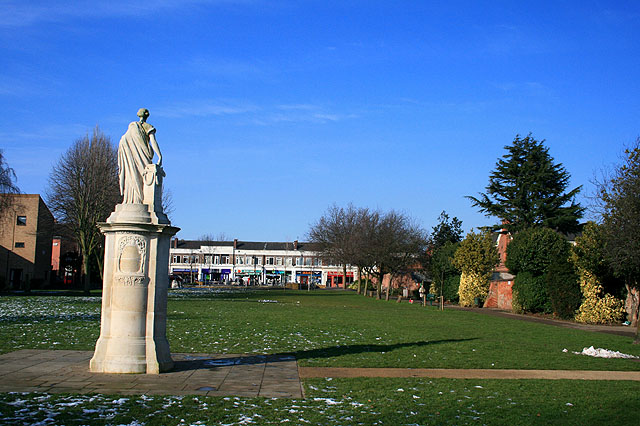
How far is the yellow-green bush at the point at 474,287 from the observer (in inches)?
1619

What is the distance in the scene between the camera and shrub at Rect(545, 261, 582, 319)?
28031 mm

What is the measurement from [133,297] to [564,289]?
23.6 m

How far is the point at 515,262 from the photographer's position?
33.1m

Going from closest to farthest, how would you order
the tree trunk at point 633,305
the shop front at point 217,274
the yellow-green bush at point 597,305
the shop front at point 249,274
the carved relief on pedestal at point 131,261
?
the carved relief on pedestal at point 131,261, the tree trunk at point 633,305, the yellow-green bush at point 597,305, the shop front at point 249,274, the shop front at point 217,274

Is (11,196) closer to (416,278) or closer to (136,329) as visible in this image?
(136,329)

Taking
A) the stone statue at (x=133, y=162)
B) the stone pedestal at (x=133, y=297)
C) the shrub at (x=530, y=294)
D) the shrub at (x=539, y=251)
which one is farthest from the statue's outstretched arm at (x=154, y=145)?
the shrub at (x=530, y=294)

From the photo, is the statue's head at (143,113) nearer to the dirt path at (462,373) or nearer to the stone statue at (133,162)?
the stone statue at (133,162)

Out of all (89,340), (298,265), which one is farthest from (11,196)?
(298,265)

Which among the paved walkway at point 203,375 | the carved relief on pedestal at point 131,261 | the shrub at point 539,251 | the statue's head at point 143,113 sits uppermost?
the statue's head at point 143,113

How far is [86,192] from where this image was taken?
42.6 metres

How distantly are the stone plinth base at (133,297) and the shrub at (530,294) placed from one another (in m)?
25.5

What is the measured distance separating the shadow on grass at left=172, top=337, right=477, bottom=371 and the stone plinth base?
0.84 metres

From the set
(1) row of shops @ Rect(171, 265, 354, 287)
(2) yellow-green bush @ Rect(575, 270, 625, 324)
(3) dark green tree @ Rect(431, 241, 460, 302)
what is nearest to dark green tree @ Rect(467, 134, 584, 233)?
(3) dark green tree @ Rect(431, 241, 460, 302)

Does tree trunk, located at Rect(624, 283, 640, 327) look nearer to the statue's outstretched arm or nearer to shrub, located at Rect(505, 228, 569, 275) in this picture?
shrub, located at Rect(505, 228, 569, 275)
